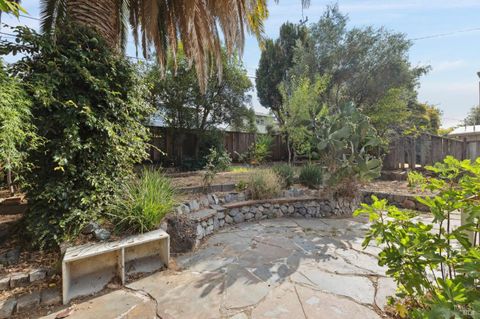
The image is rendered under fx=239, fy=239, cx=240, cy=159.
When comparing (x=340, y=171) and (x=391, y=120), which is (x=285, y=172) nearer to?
(x=340, y=171)

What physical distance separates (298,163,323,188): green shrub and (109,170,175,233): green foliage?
3.38 meters

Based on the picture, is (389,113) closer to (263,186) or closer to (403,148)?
(403,148)

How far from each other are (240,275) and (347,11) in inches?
388

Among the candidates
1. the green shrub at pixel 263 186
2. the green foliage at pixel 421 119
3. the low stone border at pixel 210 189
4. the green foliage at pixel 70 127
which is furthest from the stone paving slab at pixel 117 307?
the green foliage at pixel 421 119

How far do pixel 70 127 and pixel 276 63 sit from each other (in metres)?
11.6

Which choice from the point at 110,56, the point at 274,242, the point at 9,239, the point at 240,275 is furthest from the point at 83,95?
the point at 274,242

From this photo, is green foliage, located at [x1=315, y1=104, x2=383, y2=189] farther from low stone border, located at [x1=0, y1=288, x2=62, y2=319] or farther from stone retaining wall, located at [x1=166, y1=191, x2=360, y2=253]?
low stone border, located at [x1=0, y1=288, x2=62, y2=319]

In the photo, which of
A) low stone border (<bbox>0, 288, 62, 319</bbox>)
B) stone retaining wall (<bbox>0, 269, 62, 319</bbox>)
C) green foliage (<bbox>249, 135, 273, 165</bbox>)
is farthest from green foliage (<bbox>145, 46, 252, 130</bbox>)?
low stone border (<bbox>0, 288, 62, 319</bbox>)

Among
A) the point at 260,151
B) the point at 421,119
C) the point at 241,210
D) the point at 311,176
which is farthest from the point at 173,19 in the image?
the point at 421,119

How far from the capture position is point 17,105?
2.15 meters

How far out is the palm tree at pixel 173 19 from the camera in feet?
10.6

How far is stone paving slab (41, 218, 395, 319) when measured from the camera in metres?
1.93

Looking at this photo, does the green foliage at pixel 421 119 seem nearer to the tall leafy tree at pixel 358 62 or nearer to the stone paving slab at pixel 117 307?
the tall leafy tree at pixel 358 62

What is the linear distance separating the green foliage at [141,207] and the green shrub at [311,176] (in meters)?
3.38
